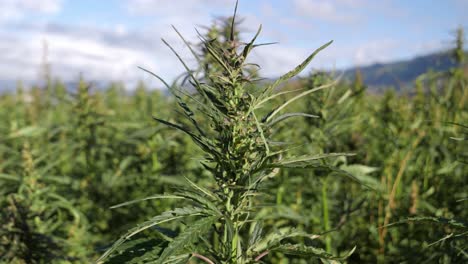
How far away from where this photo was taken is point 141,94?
12.0 meters

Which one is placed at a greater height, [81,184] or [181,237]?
[181,237]

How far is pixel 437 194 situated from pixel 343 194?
102 centimetres

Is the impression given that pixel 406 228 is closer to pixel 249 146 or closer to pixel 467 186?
pixel 467 186

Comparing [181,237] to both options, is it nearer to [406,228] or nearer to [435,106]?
[406,228]

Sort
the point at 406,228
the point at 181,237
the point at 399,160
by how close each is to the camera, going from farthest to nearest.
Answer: the point at 399,160
the point at 406,228
the point at 181,237

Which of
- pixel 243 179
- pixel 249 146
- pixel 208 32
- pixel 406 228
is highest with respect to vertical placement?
pixel 208 32

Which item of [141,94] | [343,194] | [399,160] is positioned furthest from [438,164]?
[141,94]

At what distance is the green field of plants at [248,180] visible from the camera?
1.50m

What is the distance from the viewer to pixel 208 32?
102 inches

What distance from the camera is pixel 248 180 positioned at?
1562 millimetres

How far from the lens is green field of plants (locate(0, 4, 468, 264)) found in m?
1.50

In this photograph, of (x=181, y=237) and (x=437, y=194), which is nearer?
(x=181, y=237)

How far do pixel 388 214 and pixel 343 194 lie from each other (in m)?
1.27

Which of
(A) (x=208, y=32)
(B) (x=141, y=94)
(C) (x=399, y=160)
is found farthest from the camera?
(B) (x=141, y=94)
